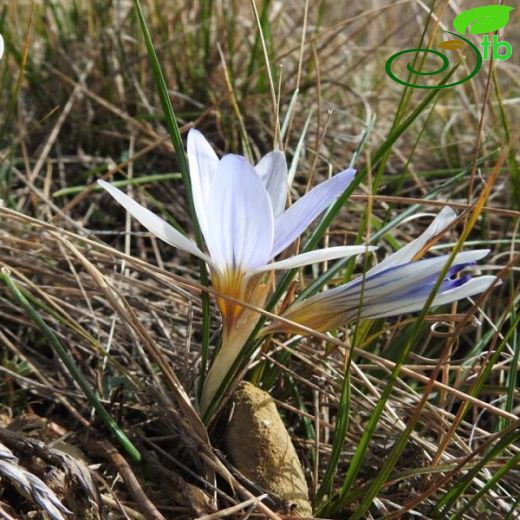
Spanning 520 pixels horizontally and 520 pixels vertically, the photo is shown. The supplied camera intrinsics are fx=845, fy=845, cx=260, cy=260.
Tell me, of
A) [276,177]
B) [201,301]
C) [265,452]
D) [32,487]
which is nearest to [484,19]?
[276,177]

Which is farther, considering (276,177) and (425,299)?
(276,177)

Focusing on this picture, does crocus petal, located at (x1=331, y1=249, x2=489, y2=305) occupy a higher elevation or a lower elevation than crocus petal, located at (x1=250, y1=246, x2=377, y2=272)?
lower

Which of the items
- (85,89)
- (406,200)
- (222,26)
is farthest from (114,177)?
(406,200)

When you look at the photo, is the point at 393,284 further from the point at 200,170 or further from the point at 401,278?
the point at 200,170

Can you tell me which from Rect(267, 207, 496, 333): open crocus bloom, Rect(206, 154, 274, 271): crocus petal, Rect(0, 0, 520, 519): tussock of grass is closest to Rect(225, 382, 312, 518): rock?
Rect(0, 0, 520, 519): tussock of grass

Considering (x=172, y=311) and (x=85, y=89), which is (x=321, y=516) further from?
(x=85, y=89)

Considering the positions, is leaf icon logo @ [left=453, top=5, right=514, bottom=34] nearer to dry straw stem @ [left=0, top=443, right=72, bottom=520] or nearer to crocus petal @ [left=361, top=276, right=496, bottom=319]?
crocus petal @ [left=361, top=276, right=496, bottom=319]
